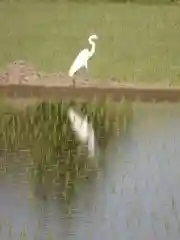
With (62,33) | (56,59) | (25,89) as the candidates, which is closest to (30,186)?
(25,89)

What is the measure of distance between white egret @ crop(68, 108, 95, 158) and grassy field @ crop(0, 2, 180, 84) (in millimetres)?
1607

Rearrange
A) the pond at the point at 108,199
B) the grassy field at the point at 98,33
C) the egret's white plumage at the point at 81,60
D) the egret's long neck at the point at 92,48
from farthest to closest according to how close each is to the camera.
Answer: the grassy field at the point at 98,33 < the egret's long neck at the point at 92,48 < the egret's white plumage at the point at 81,60 < the pond at the point at 108,199

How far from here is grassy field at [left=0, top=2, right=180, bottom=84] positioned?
17.5ft

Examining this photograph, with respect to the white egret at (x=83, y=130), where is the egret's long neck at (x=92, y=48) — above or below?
above

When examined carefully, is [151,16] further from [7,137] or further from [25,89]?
[7,137]

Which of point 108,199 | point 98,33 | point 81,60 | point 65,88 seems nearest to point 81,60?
point 81,60

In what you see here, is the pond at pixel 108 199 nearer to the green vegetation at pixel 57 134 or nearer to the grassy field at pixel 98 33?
the green vegetation at pixel 57 134

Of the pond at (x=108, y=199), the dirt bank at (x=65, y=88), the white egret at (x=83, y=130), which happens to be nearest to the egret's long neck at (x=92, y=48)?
the dirt bank at (x=65, y=88)

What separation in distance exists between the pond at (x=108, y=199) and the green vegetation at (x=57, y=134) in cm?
6

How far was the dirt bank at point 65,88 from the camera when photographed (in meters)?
4.57

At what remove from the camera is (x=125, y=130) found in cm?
349

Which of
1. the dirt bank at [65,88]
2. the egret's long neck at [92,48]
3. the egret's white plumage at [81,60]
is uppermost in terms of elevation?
the egret's long neck at [92,48]

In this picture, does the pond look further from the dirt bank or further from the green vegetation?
the dirt bank

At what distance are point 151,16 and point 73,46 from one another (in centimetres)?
80
